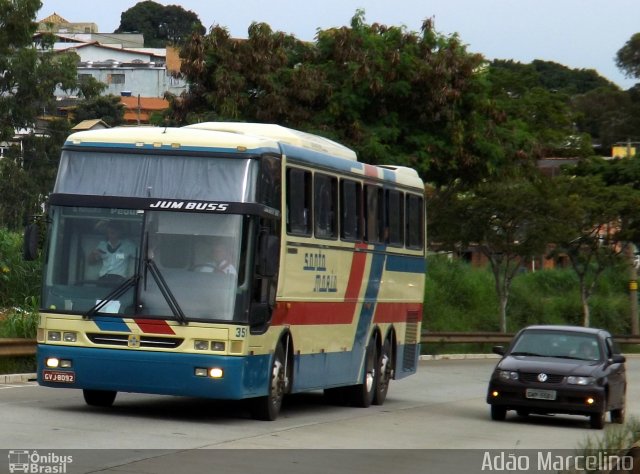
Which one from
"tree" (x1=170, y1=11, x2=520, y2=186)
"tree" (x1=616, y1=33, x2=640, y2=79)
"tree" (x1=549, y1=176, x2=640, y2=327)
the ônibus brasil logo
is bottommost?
the ônibus brasil logo

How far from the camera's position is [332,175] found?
18578 mm

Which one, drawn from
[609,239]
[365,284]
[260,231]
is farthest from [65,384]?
[609,239]

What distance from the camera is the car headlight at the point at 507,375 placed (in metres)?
19.2

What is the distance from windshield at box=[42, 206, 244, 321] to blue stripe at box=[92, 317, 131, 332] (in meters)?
0.08

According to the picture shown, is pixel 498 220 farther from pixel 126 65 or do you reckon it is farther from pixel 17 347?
pixel 126 65

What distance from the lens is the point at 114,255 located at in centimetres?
1582

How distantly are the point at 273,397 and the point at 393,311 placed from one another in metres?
5.57

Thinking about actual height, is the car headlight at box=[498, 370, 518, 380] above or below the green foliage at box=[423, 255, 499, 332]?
below

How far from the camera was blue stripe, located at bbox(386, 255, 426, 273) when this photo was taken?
21500 millimetres

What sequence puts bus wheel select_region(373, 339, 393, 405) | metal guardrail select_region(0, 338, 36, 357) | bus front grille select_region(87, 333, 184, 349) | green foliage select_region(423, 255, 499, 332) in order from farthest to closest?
green foliage select_region(423, 255, 499, 332) → metal guardrail select_region(0, 338, 36, 357) → bus wheel select_region(373, 339, 393, 405) → bus front grille select_region(87, 333, 184, 349)

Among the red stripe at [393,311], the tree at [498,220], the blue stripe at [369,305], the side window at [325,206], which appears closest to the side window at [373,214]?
the blue stripe at [369,305]

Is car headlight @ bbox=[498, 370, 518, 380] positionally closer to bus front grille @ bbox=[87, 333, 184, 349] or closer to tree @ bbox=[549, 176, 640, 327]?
bus front grille @ bbox=[87, 333, 184, 349]

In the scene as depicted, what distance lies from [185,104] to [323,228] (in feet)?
56.1

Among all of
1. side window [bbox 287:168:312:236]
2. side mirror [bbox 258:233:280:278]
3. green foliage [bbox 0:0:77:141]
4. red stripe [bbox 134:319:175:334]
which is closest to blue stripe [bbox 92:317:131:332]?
red stripe [bbox 134:319:175:334]
